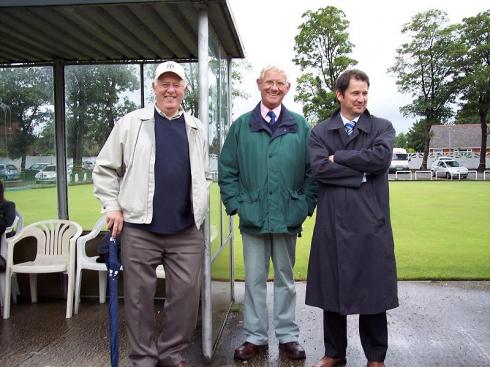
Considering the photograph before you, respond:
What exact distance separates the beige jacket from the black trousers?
1.17 meters

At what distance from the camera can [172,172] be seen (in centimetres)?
321

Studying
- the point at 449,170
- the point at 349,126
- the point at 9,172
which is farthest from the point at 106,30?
the point at 449,170

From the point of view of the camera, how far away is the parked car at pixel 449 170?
1394 inches

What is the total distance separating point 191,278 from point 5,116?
402 cm

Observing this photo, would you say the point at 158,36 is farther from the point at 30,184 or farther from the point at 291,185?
the point at 30,184

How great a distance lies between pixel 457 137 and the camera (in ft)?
248

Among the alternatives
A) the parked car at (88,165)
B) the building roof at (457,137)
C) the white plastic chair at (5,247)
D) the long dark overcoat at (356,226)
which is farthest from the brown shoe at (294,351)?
the building roof at (457,137)

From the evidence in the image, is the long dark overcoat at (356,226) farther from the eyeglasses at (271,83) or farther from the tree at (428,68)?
the tree at (428,68)

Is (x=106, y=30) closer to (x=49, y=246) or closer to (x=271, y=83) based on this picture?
(x=271, y=83)

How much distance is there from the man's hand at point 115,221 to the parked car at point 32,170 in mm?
3426

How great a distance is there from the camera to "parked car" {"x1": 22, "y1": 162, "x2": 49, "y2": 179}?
20.2 feet

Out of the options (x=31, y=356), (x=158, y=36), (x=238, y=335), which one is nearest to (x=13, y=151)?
(x=158, y=36)

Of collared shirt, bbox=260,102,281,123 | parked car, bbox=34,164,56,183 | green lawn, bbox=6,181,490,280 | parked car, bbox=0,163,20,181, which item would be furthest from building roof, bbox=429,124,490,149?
collared shirt, bbox=260,102,281,123

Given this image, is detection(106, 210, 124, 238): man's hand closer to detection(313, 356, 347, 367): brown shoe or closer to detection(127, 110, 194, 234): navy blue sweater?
detection(127, 110, 194, 234): navy blue sweater
